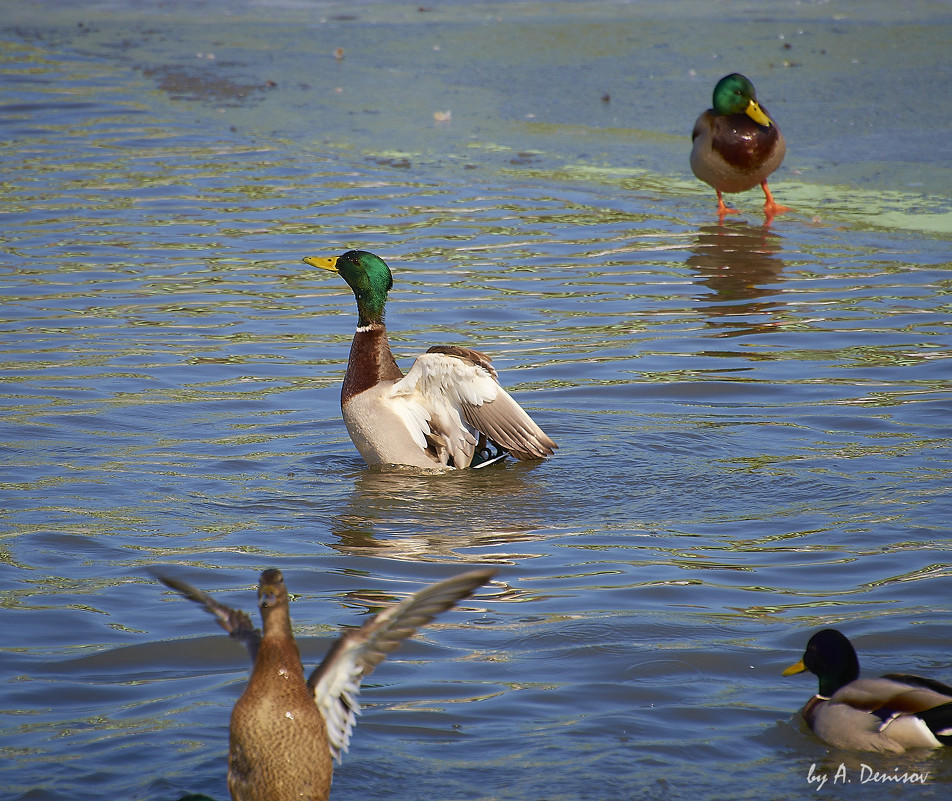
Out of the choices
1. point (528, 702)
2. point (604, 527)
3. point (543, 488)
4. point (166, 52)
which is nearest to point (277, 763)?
point (528, 702)

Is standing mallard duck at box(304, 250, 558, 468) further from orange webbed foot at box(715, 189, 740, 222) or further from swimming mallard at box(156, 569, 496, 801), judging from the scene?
orange webbed foot at box(715, 189, 740, 222)

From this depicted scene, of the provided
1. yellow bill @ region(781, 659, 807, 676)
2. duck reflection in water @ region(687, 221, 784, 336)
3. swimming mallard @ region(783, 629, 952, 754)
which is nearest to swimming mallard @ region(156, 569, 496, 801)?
swimming mallard @ region(783, 629, 952, 754)

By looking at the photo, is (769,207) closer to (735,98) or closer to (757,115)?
(757,115)

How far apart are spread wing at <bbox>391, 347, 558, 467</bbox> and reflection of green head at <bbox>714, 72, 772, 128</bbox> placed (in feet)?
16.4

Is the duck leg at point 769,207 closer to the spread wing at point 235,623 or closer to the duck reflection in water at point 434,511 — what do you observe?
the duck reflection in water at point 434,511

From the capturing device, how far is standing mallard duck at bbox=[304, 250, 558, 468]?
19.9 ft

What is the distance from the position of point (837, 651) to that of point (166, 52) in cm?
1335

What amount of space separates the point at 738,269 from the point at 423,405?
3758 mm

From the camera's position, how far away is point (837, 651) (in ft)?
12.6

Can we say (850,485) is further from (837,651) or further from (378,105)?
(378,105)

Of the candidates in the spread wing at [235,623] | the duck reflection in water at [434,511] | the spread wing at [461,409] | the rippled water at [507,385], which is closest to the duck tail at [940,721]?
the rippled water at [507,385]

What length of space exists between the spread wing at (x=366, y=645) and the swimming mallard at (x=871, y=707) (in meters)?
1.21

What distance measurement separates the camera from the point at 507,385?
7.30 meters

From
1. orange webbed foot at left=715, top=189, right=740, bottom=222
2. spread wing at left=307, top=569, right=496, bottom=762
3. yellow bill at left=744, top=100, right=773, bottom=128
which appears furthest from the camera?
orange webbed foot at left=715, top=189, right=740, bottom=222
